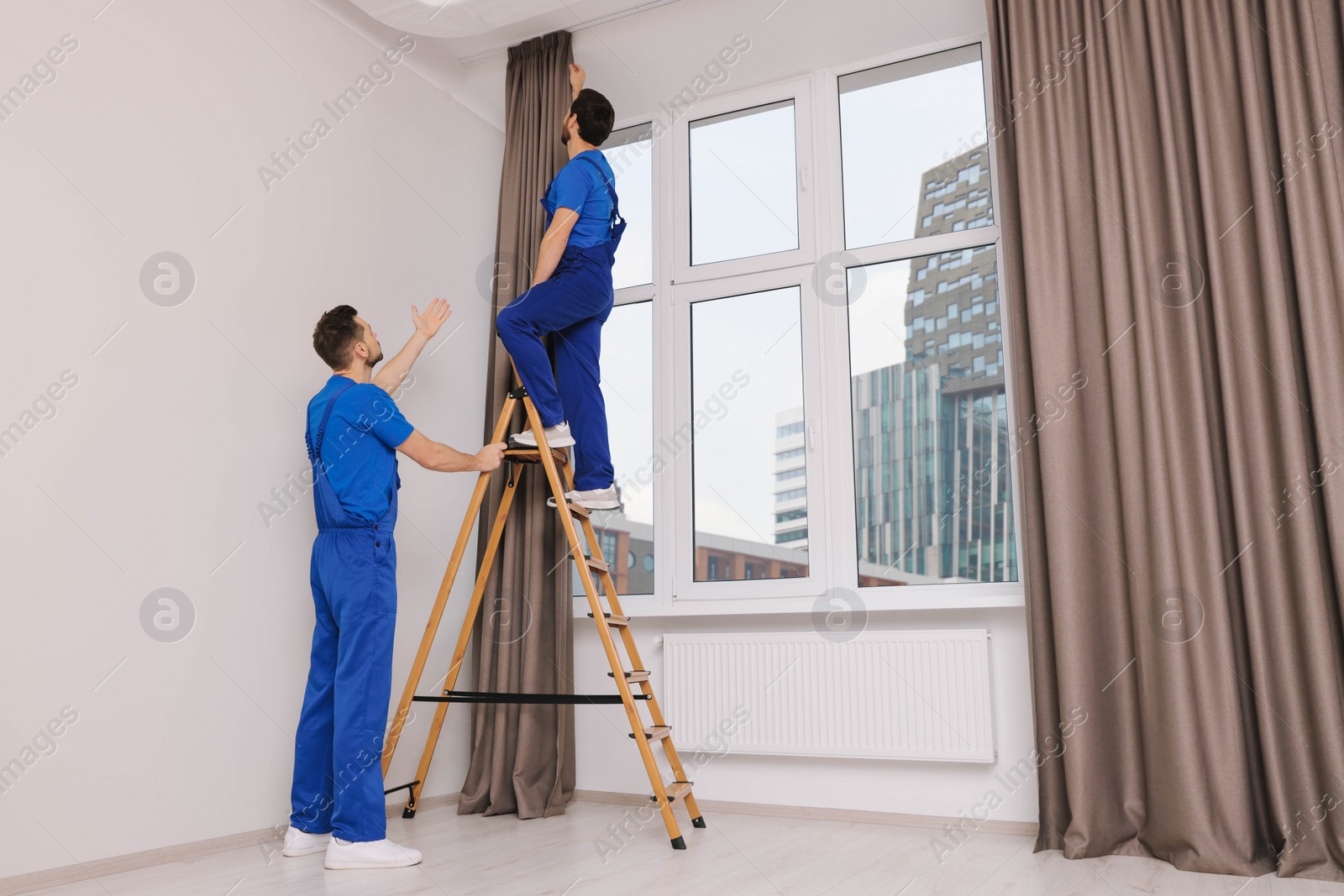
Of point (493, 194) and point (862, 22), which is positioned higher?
point (862, 22)

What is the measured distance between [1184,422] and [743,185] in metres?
1.99

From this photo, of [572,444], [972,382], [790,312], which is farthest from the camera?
[790,312]

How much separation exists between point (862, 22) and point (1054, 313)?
4.58 feet

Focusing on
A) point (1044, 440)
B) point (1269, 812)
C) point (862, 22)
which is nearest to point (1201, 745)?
point (1269, 812)

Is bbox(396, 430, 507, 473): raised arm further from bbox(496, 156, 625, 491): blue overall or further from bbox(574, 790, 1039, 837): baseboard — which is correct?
bbox(574, 790, 1039, 837): baseboard

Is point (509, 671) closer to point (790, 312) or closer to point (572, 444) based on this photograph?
point (572, 444)

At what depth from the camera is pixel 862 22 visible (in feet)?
11.2

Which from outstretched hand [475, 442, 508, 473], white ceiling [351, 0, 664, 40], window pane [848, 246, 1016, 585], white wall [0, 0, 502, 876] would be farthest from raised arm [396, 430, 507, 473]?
white ceiling [351, 0, 664, 40]

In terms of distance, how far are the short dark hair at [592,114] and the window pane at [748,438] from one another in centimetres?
86

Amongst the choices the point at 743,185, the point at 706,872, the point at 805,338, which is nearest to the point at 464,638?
the point at 706,872

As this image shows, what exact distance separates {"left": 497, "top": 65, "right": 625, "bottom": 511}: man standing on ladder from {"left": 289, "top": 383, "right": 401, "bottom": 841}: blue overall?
604 millimetres

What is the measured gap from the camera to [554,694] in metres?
2.95

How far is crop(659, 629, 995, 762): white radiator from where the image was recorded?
2.97m

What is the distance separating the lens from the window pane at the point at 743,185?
148 inches
